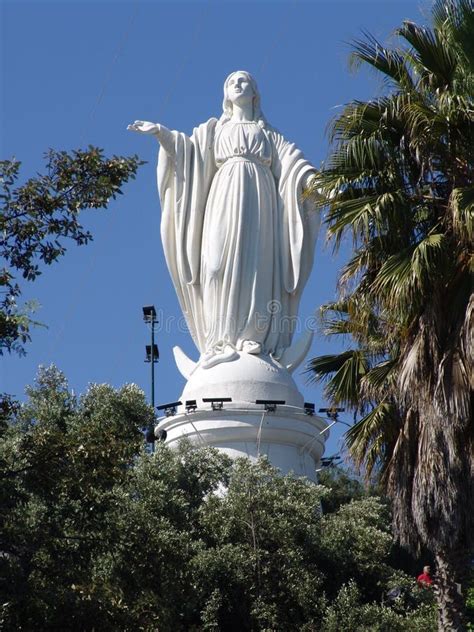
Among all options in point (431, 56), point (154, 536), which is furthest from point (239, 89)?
point (154, 536)

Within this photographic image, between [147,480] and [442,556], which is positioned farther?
[147,480]

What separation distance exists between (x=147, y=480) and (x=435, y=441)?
5.11 m

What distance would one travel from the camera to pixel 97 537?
46.5ft

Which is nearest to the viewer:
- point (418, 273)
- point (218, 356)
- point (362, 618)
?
point (418, 273)

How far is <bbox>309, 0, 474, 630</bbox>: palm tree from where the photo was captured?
13.7m

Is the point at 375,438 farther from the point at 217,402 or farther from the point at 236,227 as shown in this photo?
the point at 236,227

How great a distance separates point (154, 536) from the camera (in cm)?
1605

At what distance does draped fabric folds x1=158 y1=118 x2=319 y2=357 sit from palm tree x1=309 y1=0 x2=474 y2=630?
7900mm

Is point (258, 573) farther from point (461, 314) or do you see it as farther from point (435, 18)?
point (435, 18)

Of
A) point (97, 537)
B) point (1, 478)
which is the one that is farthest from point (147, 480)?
point (1, 478)

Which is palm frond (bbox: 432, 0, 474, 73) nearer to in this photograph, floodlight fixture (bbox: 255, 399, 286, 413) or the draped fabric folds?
floodlight fixture (bbox: 255, 399, 286, 413)

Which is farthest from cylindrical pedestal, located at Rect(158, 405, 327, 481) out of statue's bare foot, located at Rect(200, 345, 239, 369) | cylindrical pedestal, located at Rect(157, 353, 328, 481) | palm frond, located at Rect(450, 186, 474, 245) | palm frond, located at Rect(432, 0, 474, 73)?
palm frond, located at Rect(432, 0, 474, 73)

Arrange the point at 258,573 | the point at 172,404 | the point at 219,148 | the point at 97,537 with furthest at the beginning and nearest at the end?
the point at 219,148, the point at 172,404, the point at 258,573, the point at 97,537

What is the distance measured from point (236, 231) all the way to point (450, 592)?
10.8 metres
